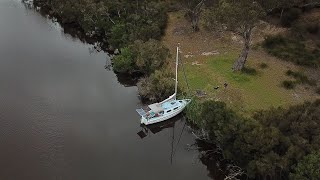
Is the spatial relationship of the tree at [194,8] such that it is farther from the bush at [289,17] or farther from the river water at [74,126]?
the river water at [74,126]

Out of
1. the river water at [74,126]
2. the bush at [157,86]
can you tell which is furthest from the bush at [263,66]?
the river water at [74,126]

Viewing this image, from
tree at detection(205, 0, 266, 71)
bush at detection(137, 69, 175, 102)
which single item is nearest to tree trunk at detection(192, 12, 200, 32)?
tree at detection(205, 0, 266, 71)

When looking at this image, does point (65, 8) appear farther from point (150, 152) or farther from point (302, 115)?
point (302, 115)

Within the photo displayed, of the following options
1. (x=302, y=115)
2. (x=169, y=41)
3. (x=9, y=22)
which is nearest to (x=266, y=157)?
(x=302, y=115)

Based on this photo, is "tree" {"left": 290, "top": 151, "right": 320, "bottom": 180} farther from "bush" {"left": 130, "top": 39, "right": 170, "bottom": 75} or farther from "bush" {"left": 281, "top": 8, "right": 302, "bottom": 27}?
"bush" {"left": 281, "top": 8, "right": 302, "bottom": 27}

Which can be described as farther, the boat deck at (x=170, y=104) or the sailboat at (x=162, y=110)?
the boat deck at (x=170, y=104)

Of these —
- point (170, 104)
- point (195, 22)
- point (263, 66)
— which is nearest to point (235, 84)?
point (263, 66)

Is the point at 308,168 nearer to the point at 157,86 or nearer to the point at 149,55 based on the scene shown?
the point at 157,86
